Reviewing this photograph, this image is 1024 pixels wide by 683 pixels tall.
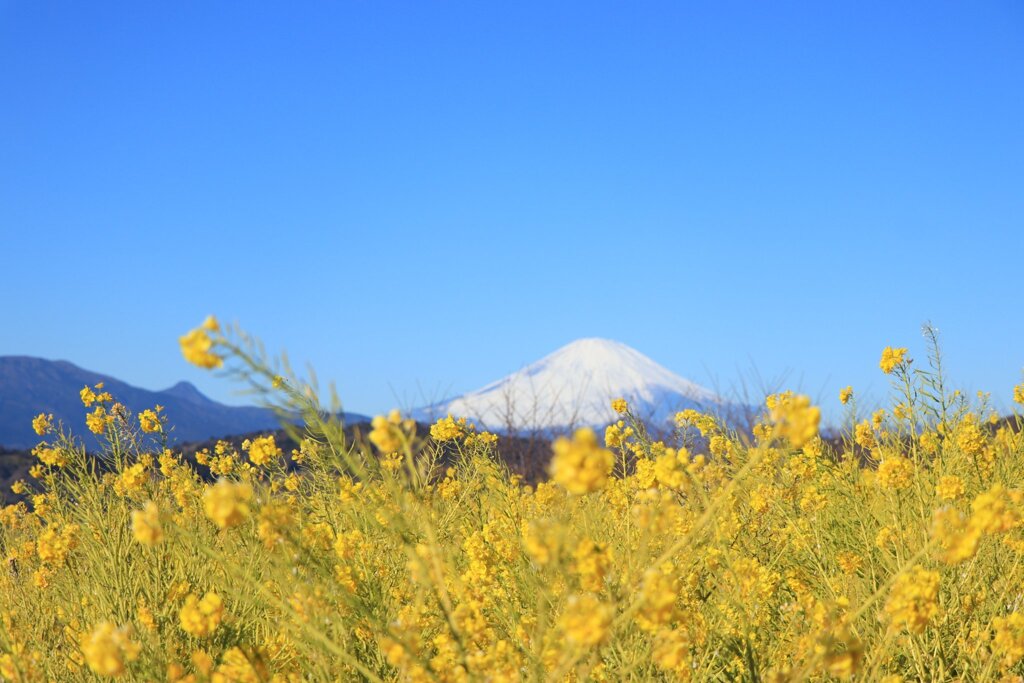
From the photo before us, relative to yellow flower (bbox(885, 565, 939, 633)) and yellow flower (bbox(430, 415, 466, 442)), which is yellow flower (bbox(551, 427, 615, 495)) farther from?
yellow flower (bbox(430, 415, 466, 442))

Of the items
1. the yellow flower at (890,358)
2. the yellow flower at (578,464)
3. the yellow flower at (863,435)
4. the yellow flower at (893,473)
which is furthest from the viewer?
the yellow flower at (863,435)

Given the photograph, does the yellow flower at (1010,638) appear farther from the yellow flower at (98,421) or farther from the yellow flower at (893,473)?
the yellow flower at (98,421)

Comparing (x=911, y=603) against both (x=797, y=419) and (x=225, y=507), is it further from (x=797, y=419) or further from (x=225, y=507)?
(x=225, y=507)

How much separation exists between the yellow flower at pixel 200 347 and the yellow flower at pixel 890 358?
9.62ft

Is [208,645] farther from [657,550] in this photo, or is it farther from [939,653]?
[939,653]

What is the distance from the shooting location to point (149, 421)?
390 centimetres

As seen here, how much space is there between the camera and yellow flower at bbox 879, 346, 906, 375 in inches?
144

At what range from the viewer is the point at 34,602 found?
3713 mm

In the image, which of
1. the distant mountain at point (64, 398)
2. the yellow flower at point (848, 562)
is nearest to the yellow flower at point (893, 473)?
the yellow flower at point (848, 562)

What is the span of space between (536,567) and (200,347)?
4.41ft

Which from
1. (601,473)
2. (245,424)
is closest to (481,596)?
(601,473)

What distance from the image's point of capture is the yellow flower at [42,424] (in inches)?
169

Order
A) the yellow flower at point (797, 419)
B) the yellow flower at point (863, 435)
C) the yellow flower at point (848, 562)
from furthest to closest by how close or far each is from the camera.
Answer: the yellow flower at point (863, 435)
the yellow flower at point (848, 562)
the yellow flower at point (797, 419)

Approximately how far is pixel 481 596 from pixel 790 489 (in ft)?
5.60
